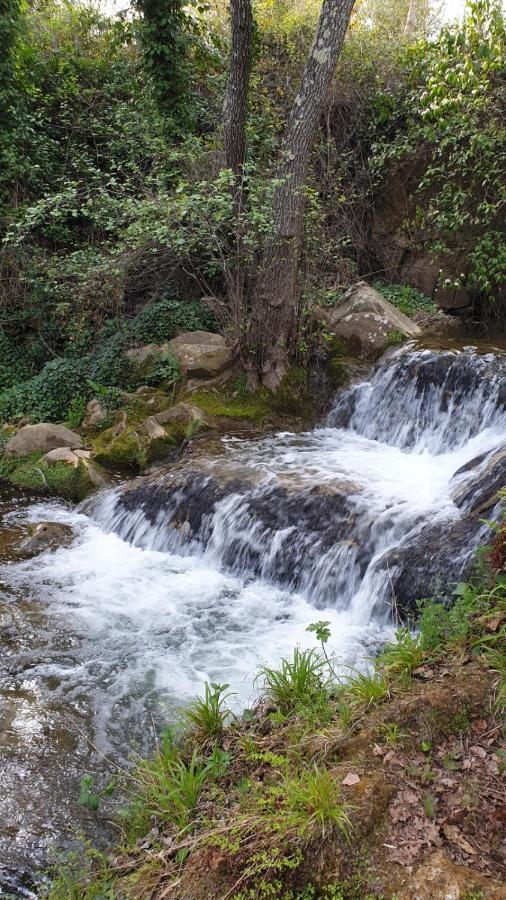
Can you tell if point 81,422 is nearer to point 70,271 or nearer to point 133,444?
point 133,444

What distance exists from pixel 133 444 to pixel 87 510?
1.19 m

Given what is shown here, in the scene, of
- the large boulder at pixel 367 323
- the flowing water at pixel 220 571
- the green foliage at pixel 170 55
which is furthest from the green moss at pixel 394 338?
the green foliage at pixel 170 55

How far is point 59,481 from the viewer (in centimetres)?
795

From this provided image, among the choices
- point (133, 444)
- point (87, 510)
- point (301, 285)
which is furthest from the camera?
point (301, 285)

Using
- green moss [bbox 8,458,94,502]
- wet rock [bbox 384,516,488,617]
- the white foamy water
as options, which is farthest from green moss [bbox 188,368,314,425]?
wet rock [bbox 384,516,488,617]

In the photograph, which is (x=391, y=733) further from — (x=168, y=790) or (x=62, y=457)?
(x=62, y=457)

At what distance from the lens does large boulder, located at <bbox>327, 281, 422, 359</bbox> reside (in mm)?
9461

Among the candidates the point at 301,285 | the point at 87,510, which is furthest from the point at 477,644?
the point at 301,285

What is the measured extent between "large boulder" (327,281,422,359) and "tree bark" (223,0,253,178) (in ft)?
8.54

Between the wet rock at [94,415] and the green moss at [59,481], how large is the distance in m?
1.09

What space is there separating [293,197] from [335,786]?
25.1 feet

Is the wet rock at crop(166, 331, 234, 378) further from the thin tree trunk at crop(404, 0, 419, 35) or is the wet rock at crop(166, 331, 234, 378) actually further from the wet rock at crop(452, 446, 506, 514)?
the thin tree trunk at crop(404, 0, 419, 35)

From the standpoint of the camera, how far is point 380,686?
335cm

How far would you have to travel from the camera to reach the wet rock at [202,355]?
918 cm
